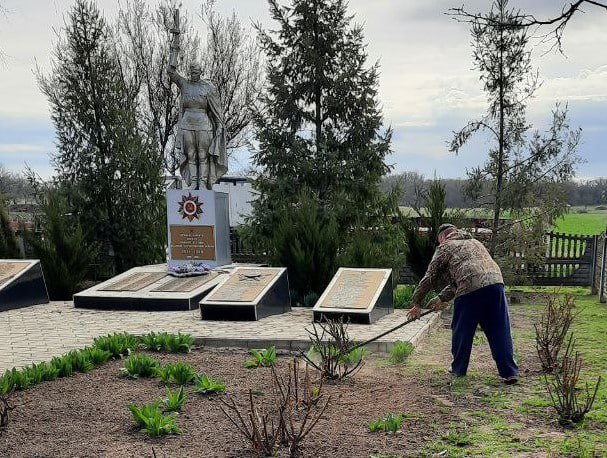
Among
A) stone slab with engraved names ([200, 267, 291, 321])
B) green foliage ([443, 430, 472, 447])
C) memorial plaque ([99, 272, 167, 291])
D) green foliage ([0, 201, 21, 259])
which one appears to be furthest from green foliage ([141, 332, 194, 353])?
green foliage ([0, 201, 21, 259])

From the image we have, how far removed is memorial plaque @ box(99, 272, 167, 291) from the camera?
37.5ft

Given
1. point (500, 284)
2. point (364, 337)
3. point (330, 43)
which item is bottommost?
point (364, 337)

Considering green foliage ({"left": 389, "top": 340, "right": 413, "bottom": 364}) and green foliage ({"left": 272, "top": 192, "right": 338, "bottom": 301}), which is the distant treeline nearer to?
green foliage ({"left": 272, "top": 192, "right": 338, "bottom": 301})

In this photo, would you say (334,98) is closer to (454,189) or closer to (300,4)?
(300,4)

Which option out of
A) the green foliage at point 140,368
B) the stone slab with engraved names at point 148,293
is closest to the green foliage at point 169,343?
the green foliage at point 140,368

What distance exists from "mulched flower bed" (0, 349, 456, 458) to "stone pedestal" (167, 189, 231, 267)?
6.34 m

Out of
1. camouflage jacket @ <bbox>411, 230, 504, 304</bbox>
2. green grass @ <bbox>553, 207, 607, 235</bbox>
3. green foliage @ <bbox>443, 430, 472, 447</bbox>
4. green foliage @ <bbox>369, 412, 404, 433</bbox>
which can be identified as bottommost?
green grass @ <bbox>553, 207, 607, 235</bbox>

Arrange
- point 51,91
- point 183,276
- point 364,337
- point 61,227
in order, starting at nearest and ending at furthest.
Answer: point 364,337 → point 183,276 → point 61,227 → point 51,91

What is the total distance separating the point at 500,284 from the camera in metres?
6.12

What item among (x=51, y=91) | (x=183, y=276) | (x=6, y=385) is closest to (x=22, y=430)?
(x=6, y=385)

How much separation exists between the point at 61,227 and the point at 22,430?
29.2 ft

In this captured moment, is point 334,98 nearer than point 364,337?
No

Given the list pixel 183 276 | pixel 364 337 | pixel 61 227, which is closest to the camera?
pixel 364 337

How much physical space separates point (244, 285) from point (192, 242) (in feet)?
10.0
